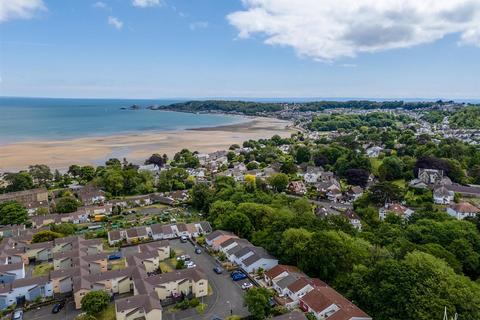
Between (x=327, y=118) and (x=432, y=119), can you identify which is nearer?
(x=432, y=119)

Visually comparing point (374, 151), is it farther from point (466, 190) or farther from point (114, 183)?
point (114, 183)

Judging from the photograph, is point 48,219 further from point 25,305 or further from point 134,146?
point 134,146

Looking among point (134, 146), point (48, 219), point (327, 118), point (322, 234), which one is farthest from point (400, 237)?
point (327, 118)

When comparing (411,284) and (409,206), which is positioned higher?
(411,284)

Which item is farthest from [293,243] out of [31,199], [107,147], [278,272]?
[107,147]

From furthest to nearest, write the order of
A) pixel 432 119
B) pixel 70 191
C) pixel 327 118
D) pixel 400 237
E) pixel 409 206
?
pixel 327 118, pixel 432 119, pixel 70 191, pixel 409 206, pixel 400 237

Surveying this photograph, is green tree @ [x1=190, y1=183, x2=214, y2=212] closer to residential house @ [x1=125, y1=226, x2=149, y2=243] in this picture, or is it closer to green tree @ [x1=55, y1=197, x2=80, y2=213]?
residential house @ [x1=125, y1=226, x2=149, y2=243]

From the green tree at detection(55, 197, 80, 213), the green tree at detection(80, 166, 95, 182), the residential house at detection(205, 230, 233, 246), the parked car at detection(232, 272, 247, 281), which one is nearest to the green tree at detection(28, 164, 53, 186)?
the green tree at detection(80, 166, 95, 182)
